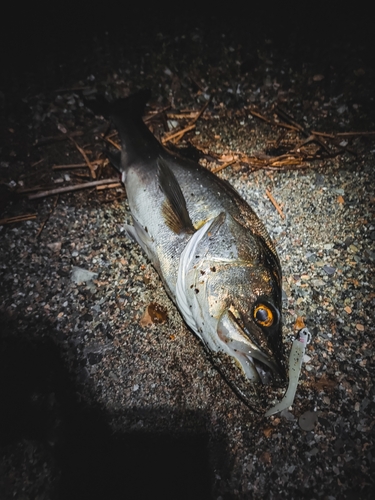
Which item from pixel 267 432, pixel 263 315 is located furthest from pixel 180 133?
pixel 267 432

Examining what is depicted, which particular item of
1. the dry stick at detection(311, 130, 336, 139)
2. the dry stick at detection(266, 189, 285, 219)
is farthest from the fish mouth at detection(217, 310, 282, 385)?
the dry stick at detection(311, 130, 336, 139)

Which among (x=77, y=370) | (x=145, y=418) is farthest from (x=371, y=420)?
(x=77, y=370)

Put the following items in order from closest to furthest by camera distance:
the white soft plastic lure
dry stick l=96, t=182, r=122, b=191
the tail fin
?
the white soft plastic lure, the tail fin, dry stick l=96, t=182, r=122, b=191

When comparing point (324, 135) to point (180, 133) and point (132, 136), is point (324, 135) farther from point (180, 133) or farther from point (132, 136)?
point (132, 136)

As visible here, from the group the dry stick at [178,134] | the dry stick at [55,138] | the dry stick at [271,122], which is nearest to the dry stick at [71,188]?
the dry stick at [55,138]

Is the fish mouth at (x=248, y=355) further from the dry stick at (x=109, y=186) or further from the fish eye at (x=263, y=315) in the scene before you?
the dry stick at (x=109, y=186)

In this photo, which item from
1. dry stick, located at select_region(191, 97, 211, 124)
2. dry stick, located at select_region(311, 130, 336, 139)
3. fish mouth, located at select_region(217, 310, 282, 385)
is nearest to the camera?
fish mouth, located at select_region(217, 310, 282, 385)

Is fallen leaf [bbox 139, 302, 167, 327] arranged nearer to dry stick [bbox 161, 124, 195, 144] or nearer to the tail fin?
the tail fin
